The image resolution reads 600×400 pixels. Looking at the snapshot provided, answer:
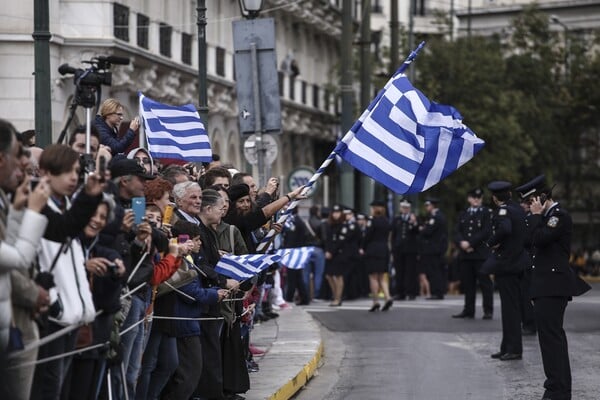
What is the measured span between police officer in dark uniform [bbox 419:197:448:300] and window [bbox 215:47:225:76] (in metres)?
11.1

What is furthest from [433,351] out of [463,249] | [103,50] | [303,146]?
[303,146]

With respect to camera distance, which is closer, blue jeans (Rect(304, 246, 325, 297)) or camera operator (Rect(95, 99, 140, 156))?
camera operator (Rect(95, 99, 140, 156))

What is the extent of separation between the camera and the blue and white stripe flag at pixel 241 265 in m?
13.0

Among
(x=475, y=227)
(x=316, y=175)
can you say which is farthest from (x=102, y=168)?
(x=475, y=227)

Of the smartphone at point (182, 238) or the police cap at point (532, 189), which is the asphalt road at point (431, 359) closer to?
the police cap at point (532, 189)

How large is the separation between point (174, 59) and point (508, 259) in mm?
19849

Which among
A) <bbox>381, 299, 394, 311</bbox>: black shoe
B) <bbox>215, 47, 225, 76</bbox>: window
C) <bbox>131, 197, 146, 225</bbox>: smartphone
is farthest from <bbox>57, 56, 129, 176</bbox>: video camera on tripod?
<bbox>215, 47, 225, 76</bbox>: window

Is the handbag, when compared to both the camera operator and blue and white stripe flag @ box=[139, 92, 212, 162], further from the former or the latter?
blue and white stripe flag @ box=[139, 92, 212, 162]

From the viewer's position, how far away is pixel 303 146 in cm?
5784

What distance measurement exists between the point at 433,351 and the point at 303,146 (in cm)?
3859

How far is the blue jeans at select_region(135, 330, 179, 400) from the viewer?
1162 cm

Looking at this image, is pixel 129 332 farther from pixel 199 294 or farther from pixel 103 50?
pixel 103 50

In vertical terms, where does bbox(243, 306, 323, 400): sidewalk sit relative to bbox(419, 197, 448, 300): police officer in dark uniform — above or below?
below

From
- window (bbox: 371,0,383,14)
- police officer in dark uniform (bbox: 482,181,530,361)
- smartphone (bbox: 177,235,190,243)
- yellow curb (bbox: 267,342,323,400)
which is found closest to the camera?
smartphone (bbox: 177,235,190,243)
